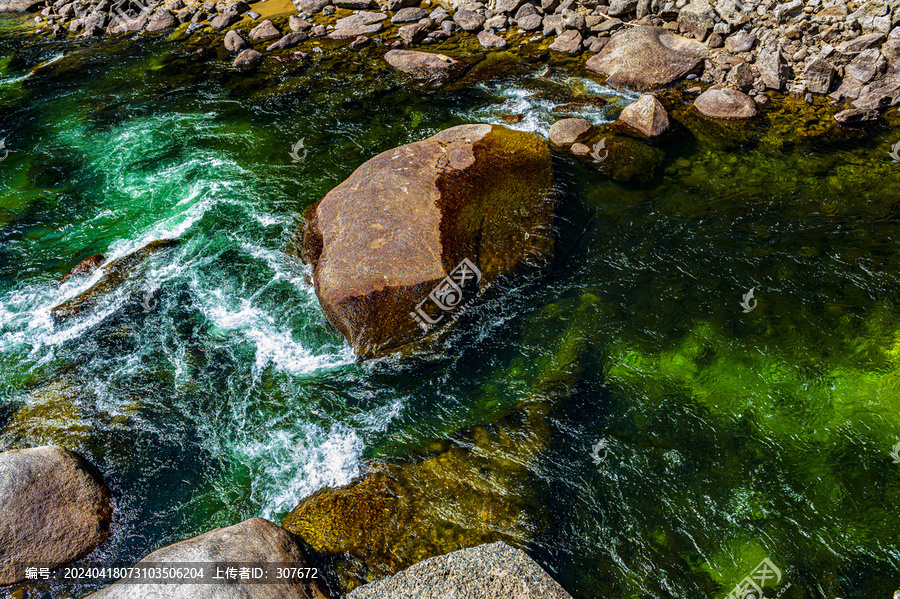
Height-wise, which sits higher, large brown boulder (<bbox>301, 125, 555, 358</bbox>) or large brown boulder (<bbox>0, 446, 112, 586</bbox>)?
large brown boulder (<bbox>301, 125, 555, 358</bbox>)

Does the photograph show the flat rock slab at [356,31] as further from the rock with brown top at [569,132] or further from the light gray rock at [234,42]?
the rock with brown top at [569,132]

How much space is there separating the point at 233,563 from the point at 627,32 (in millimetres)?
14264

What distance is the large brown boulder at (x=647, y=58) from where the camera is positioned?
12656 mm

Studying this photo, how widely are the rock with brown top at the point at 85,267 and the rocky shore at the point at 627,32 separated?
351 inches

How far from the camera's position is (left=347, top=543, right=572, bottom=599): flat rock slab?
4.74 metres

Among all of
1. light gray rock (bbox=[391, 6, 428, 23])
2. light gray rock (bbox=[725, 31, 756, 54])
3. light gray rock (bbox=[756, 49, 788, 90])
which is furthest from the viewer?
light gray rock (bbox=[391, 6, 428, 23])

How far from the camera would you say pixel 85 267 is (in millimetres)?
9086

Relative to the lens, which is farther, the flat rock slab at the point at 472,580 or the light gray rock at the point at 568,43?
the light gray rock at the point at 568,43

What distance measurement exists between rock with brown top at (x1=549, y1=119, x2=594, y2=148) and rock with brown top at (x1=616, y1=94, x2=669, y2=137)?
0.91 metres

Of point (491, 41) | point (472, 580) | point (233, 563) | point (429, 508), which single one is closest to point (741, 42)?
point (491, 41)

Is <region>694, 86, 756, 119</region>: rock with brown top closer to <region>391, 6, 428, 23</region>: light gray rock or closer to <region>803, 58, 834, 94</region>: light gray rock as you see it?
<region>803, 58, 834, 94</region>: light gray rock

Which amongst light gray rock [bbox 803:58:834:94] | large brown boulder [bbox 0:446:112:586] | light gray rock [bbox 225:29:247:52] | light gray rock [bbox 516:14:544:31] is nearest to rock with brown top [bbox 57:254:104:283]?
large brown boulder [bbox 0:446:112:586]

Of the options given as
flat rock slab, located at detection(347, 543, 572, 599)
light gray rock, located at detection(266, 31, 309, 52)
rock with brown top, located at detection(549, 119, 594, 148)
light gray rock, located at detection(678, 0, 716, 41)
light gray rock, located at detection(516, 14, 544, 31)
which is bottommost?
flat rock slab, located at detection(347, 543, 572, 599)

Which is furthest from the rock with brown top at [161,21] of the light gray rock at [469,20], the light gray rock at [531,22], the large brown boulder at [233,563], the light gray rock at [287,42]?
the large brown boulder at [233,563]
